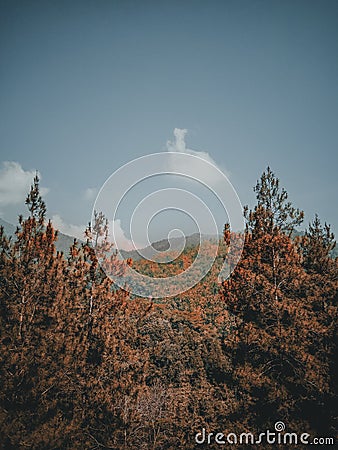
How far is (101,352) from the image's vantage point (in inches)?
313

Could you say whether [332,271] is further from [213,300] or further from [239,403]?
[213,300]

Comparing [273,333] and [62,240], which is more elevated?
[62,240]

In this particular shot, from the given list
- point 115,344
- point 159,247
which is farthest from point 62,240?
point 115,344

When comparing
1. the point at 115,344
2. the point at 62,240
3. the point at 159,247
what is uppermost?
the point at 62,240

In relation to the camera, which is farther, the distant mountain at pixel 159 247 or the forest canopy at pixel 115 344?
the distant mountain at pixel 159 247

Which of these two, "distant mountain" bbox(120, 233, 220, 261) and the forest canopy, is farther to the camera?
"distant mountain" bbox(120, 233, 220, 261)

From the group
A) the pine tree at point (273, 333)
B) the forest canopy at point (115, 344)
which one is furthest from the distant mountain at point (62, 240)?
the pine tree at point (273, 333)

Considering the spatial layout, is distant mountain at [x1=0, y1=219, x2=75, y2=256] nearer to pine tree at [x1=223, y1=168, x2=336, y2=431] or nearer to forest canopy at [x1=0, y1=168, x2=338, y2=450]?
forest canopy at [x1=0, y1=168, x2=338, y2=450]

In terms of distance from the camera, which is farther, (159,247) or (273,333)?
(159,247)

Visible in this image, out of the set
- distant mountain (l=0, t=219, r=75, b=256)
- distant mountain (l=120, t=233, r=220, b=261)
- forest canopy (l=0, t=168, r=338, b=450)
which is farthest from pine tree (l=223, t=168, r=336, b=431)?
distant mountain (l=0, t=219, r=75, b=256)

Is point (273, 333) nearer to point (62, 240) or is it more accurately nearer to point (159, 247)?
point (159, 247)

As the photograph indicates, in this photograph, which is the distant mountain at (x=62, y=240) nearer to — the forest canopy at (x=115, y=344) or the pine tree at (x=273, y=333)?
the forest canopy at (x=115, y=344)

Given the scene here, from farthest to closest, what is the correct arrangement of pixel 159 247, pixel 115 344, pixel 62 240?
pixel 62 240, pixel 159 247, pixel 115 344

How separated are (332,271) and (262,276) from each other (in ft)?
11.2
